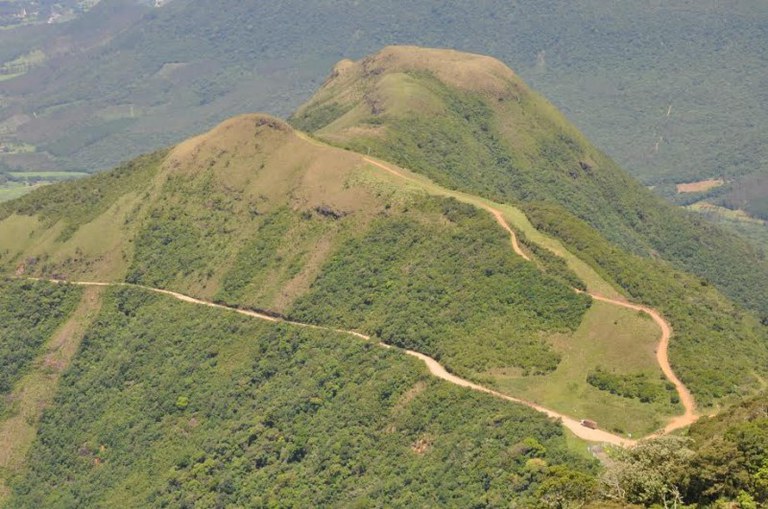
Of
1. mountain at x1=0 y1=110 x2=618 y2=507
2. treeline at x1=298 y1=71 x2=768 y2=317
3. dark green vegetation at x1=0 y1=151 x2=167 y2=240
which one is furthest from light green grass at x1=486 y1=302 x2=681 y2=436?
dark green vegetation at x1=0 y1=151 x2=167 y2=240

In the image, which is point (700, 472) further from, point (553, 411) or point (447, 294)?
point (447, 294)

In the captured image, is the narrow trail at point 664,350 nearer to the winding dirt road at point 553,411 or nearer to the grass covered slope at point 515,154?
the winding dirt road at point 553,411

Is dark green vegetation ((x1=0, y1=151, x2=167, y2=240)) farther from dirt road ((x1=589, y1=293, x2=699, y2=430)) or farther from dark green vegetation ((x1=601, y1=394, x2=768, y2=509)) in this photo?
dark green vegetation ((x1=601, y1=394, x2=768, y2=509))

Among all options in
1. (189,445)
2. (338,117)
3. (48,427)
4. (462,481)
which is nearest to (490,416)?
(462,481)

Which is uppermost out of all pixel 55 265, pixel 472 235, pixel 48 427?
pixel 472 235

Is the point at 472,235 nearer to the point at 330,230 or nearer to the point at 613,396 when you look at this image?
the point at 330,230

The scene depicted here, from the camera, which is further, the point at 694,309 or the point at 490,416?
the point at 694,309
